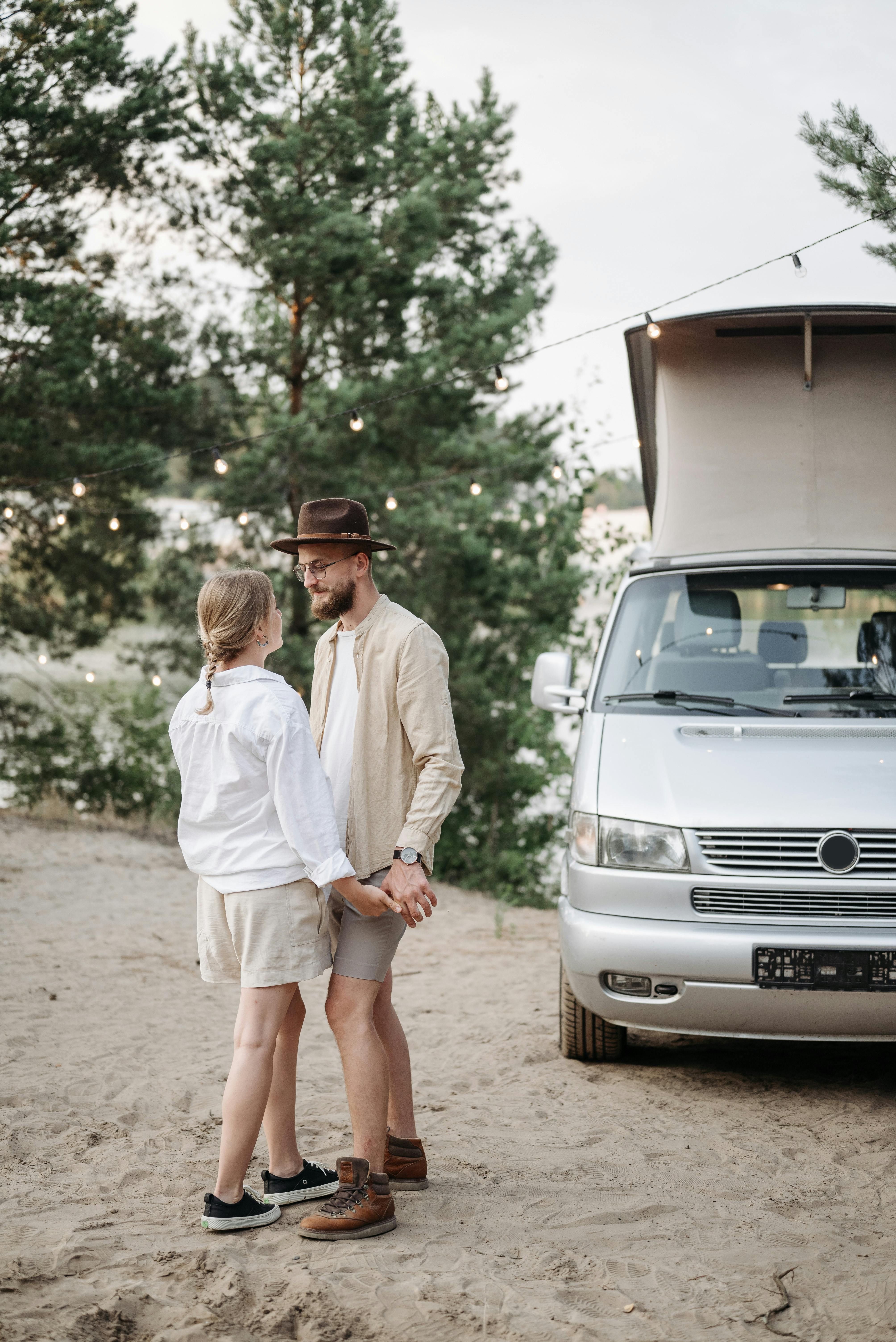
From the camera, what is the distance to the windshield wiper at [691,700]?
5.21 m

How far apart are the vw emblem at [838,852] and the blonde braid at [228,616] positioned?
230 centimetres

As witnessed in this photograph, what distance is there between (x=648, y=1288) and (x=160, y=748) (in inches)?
582

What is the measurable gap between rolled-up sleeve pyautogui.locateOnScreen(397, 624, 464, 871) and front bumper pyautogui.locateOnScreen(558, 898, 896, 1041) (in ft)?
4.29

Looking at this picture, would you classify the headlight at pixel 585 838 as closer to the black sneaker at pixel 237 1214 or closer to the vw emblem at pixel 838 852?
the vw emblem at pixel 838 852

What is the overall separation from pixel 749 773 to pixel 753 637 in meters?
1.11

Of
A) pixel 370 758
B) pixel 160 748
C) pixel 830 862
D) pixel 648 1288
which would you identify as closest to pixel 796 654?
pixel 830 862

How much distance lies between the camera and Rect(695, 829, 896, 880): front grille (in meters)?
4.57

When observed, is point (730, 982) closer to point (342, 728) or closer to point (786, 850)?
point (786, 850)

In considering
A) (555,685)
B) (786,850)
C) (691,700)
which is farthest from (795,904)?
(555,685)

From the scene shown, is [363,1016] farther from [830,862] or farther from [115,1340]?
[830,862]

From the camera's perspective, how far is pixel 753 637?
5727mm

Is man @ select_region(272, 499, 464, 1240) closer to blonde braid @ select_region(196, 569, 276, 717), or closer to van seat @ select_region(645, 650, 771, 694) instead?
blonde braid @ select_region(196, 569, 276, 717)

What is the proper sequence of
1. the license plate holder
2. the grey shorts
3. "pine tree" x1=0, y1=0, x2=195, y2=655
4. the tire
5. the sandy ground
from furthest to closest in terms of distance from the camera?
"pine tree" x1=0, y1=0, x2=195, y2=655 < the tire < the license plate holder < the grey shorts < the sandy ground

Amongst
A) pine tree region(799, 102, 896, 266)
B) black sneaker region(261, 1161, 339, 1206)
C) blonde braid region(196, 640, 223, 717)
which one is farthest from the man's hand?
pine tree region(799, 102, 896, 266)
